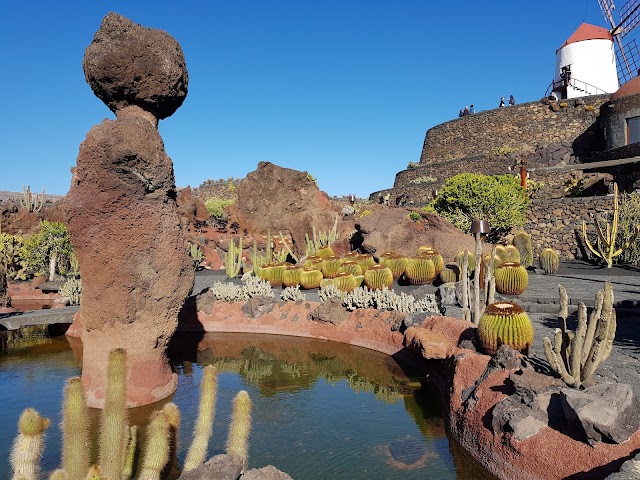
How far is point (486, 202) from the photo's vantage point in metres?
17.0

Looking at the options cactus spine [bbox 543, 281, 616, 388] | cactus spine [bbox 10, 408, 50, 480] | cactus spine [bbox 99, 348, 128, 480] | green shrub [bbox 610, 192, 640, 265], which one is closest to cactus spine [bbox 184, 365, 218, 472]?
cactus spine [bbox 99, 348, 128, 480]

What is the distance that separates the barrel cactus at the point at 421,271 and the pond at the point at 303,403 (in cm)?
346

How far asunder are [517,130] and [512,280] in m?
23.2

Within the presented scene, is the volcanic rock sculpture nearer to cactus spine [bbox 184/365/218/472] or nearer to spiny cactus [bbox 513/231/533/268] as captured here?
cactus spine [bbox 184/365/218/472]

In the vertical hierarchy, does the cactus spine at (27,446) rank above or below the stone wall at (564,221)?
below

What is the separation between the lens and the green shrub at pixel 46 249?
15.1m

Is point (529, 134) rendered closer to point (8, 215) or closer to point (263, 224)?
point (263, 224)

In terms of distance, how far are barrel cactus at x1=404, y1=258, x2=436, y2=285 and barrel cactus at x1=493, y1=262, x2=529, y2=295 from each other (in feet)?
5.87

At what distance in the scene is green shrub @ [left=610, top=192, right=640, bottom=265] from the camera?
1426cm

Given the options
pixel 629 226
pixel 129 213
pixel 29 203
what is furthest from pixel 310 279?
pixel 29 203

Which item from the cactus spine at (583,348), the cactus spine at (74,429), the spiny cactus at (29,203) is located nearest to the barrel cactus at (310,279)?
the cactus spine at (583,348)

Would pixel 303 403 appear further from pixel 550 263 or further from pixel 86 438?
pixel 550 263

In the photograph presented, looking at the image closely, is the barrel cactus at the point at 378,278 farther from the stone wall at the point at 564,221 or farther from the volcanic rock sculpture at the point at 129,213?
the stone wall at the point at 564,221

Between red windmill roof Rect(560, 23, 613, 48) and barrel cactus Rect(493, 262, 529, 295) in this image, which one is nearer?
barrel cactus Rect(493, 262, 529, 295)
